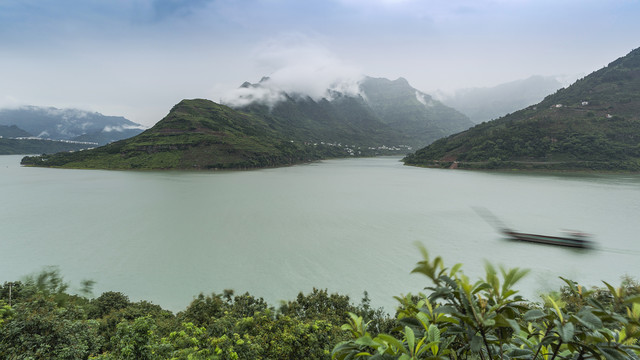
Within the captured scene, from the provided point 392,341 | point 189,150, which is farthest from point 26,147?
point 392,341

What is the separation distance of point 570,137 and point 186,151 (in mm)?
123146

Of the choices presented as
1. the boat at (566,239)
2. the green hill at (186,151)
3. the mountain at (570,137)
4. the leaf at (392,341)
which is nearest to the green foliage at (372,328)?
the leaf at (392,341)

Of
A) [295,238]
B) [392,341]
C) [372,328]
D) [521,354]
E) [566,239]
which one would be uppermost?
[392,341]

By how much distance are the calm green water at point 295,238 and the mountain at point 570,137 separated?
3313 cm

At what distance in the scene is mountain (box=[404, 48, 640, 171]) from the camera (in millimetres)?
73188

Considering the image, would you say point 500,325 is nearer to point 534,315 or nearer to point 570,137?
point 534,315

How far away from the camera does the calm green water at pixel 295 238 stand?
18.6 meters

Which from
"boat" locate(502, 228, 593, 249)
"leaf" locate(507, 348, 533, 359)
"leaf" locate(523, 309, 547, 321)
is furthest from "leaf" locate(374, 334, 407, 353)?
"boat" locate(502, 228, 593, 249)

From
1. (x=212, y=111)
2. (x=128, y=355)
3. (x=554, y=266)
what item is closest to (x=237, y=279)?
(x=128, y=355)

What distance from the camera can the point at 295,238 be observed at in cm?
2648

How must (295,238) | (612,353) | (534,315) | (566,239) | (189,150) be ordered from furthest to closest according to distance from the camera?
(189,150), (295,238), (566,239), (534,315), (612,353)

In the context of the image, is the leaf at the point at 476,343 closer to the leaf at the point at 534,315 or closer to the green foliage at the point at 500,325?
the green foliage at the point at 500,325

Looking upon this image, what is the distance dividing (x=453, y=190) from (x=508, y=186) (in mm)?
12511

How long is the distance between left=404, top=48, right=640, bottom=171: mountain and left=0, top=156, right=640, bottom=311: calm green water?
109 feet
